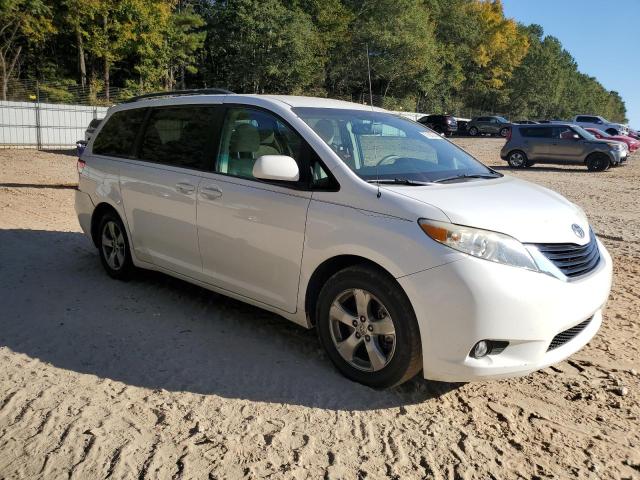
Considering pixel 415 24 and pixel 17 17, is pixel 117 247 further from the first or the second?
pixel 415 24

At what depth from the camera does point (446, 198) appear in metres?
3.30

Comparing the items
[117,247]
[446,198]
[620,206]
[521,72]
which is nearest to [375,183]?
[446,198]

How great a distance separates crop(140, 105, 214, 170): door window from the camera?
14.7 ft

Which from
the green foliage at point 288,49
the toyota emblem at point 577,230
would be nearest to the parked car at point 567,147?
the toyota emblem at point 577,230

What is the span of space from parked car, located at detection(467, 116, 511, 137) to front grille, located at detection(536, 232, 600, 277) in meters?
47.1

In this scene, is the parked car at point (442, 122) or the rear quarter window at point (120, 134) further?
the parked car at point (442, 122)

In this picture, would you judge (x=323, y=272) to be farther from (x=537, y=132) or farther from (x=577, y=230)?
(x=537, y=132)

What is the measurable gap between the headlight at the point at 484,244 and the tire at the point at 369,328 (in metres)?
0.40

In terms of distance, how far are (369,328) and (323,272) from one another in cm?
49

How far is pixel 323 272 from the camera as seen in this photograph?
3.62 m

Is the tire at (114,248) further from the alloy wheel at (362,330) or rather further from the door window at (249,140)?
the alloy wheel at (362,330)

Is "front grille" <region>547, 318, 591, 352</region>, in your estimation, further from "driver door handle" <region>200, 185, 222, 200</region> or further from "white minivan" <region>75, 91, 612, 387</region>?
"driver door handle" <region>200, 185, 222, 200</region>

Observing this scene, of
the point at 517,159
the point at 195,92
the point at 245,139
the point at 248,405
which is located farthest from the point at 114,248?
the point at 517,159

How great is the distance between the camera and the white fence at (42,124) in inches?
910
